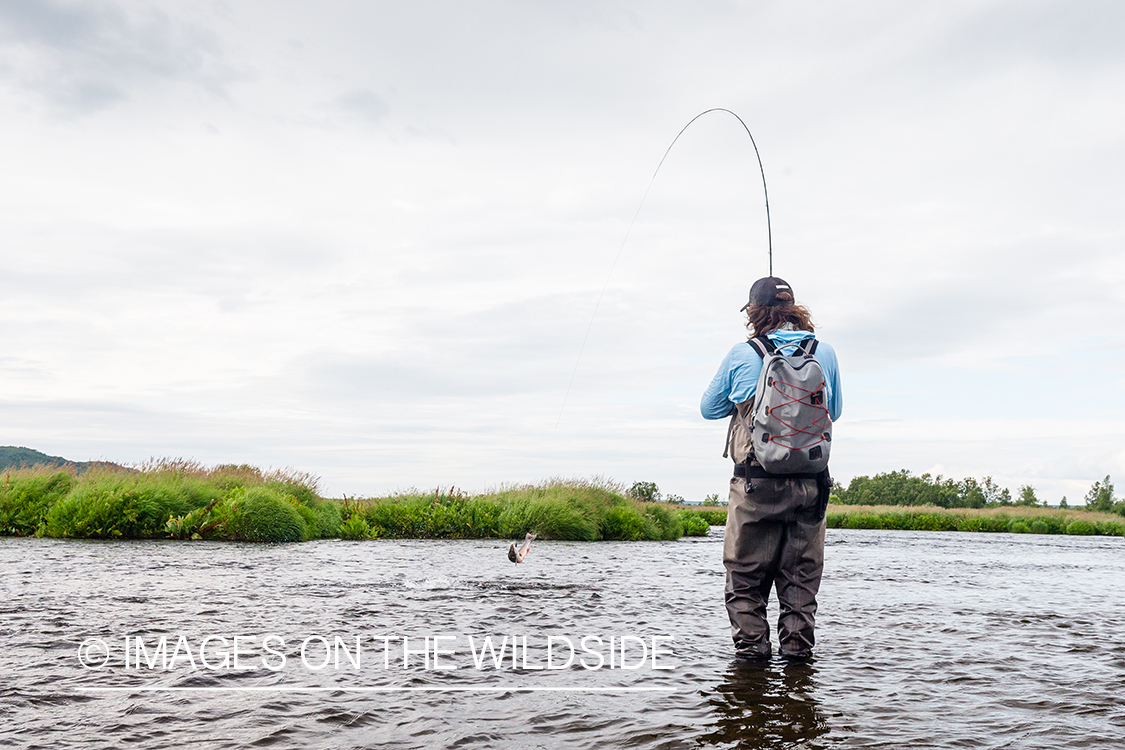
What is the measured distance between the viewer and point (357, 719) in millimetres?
3729

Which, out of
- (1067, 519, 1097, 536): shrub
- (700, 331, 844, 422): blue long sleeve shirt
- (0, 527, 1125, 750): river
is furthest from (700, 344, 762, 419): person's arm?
(1067, 519, 1097, 536): shrub

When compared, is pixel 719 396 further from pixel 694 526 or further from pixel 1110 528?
pixel 1110 528

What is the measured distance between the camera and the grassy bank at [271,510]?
15.0 m

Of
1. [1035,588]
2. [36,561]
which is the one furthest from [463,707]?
[1035,588]

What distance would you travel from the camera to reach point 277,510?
1606 cm

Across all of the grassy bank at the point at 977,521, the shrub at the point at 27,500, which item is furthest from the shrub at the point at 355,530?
the grassy bank at the point at 977,521

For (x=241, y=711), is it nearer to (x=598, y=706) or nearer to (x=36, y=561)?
(x=598, y=706)

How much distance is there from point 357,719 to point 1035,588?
10.5 meters

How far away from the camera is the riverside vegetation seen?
49.4 ft

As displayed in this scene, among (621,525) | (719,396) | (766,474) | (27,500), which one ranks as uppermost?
(719,396)

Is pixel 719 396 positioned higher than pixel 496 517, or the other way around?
Answer: pixel 719 396

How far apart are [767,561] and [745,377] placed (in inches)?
48.7

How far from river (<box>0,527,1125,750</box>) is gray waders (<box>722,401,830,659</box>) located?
0.23 m

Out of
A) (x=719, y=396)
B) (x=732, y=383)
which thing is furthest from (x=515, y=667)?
(x=732, y=383)
